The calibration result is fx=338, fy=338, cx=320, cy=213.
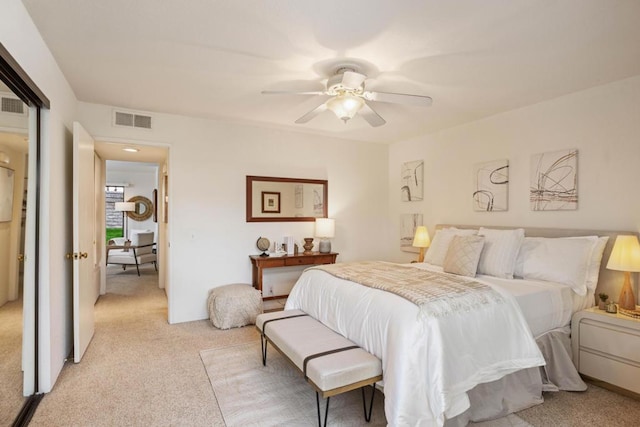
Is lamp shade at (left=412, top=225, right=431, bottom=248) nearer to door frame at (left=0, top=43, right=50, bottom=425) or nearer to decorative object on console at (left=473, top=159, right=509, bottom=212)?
→ decorative object on console at (left=473, top=159, right=509, bottom=212)

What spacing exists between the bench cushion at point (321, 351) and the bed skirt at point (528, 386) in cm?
62

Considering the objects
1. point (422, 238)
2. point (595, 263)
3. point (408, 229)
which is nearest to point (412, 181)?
point (408, 229)

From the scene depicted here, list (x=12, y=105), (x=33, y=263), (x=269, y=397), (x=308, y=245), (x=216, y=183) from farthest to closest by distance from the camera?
(x=308, y=245) < (x=216, y=183) < (x=269, y=397) < (x=33, y=263) < (x=12, y=105)

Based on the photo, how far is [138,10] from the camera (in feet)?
6.56

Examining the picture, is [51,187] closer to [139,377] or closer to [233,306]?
[139,377]

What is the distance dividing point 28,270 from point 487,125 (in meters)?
4.64

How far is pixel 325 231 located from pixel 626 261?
125 inches

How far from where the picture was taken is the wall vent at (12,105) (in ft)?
6.06

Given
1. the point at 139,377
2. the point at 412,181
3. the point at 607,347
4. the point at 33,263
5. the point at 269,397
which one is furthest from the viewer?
the point at 412,181

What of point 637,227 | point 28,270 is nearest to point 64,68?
point 28,270

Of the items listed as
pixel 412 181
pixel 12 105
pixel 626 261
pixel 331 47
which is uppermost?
pixel 331 47

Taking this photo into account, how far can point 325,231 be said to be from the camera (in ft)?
15.8

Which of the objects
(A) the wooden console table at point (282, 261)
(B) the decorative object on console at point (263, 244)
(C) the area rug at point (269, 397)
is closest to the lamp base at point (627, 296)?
(C) the area rug at point (269, 397)

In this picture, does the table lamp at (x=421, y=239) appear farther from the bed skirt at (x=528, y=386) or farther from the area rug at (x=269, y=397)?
the area rug at (x=269, y=397)
